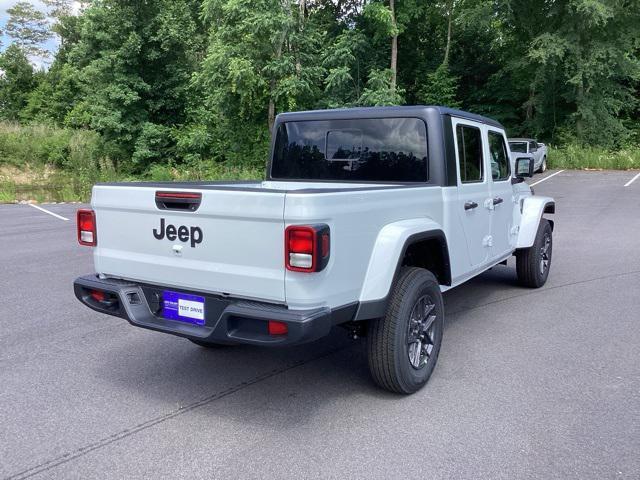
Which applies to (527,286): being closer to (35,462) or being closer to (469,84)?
(35,462)

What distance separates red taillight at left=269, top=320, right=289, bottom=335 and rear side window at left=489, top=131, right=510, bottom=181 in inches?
124

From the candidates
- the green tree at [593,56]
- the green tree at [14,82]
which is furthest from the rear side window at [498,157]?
the green tree at [14,82]

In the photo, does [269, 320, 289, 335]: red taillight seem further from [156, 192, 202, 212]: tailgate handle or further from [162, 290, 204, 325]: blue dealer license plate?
[156, 192, 202, 212]: tailgate handle

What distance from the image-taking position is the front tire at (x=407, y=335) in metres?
3.45

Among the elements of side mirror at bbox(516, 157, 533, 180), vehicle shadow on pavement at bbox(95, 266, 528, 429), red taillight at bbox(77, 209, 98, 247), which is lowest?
vehicle shadow on pavement at bbox(95, 266, 528, 429)

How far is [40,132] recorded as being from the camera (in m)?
32.0

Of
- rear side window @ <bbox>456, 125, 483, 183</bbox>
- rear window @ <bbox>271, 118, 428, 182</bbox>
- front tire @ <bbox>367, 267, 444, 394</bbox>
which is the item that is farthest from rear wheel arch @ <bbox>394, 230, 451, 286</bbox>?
rear side window @ <bbox>456, 125, 483, 183</bbox>

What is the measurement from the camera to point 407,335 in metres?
3.58

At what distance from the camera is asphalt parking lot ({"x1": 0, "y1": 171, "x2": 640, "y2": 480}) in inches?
114

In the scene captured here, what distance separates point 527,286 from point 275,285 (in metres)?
4.58

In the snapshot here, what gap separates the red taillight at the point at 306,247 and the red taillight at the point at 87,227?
Answer: 1.64m

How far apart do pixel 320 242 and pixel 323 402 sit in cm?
133

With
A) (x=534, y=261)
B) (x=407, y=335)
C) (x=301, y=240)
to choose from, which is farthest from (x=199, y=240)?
(x=534, y=261)

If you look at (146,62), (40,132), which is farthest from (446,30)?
(40,132)
